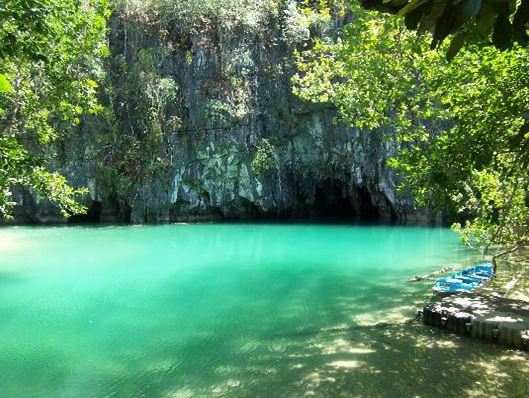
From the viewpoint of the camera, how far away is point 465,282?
9.34 m

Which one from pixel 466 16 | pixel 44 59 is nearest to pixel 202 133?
pixel 44 59

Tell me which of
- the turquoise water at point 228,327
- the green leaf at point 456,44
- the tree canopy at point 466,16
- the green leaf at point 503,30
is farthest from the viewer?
the turquoise water at point 228,327

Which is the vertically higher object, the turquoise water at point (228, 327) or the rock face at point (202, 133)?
the rock face at point (202, 133)

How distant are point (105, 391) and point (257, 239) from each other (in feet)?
47.3

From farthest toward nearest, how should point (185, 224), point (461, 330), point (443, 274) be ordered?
point (185, 224) < point (443, 274) < point (461, 330)

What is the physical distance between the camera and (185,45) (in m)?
27.1

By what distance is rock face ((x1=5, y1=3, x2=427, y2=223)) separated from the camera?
25844 mm

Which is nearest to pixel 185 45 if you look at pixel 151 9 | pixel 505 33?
pixel 151 9

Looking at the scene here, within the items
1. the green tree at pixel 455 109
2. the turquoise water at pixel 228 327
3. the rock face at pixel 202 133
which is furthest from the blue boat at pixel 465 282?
the rock face at pixel 202 133

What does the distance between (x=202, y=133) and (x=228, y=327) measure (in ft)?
64.8

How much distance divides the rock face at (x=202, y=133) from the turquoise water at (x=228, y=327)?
1013cm

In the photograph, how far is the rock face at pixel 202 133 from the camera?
25844mm

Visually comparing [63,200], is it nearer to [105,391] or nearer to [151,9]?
[105,391]

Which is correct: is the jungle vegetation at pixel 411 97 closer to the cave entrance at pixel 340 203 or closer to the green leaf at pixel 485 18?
the green leaf at pixel 485 18
